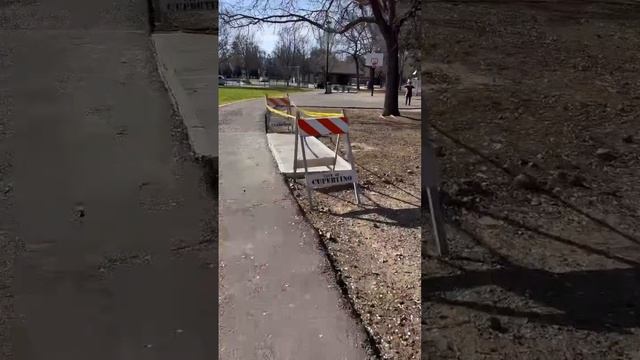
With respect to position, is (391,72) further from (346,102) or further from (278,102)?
(346,102)

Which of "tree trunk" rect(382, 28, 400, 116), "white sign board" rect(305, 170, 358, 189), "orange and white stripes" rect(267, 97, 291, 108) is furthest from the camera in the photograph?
"tree trunk" rect(382, 28, 400, 116)

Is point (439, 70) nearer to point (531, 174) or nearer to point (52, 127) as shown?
point (531, 174)

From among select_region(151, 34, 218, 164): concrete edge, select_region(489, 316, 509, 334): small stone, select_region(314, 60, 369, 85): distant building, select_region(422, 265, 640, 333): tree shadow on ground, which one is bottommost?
select_region(489, 316, 509, 334): small stone

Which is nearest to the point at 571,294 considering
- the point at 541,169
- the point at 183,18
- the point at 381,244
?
the point at 541,169

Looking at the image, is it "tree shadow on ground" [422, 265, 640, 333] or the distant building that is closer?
"tree shadow on ground" [422, 265, 640, 333]

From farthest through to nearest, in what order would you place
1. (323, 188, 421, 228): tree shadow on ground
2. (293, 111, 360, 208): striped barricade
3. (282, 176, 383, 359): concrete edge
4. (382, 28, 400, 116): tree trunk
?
(382, 28, 400, 116): tree trunk
(293, 111, 360, 208): striped barricade
(323, 188, 421, 228): tree shadow on ground
(282, 176, 383, 359): concrete edge

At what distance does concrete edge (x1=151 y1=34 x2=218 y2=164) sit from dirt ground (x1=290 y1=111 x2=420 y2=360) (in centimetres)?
150

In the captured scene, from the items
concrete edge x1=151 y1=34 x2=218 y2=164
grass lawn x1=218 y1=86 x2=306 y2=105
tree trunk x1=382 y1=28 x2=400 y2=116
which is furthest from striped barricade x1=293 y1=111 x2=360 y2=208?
grass lawn x1=218 y1=86 x2=306 y2=105

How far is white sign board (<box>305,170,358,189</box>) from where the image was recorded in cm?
623

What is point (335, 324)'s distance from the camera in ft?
10.8

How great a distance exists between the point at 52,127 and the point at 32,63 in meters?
0.29

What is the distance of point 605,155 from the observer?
237cm

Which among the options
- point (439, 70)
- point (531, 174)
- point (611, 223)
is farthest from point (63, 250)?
point (611, 223)

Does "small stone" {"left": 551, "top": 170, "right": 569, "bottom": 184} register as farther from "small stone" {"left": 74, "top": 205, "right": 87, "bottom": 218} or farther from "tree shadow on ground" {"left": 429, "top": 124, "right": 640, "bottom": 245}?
"small stone" {"left": 74, "top": 205, "right": 87, "bottom": 218}
